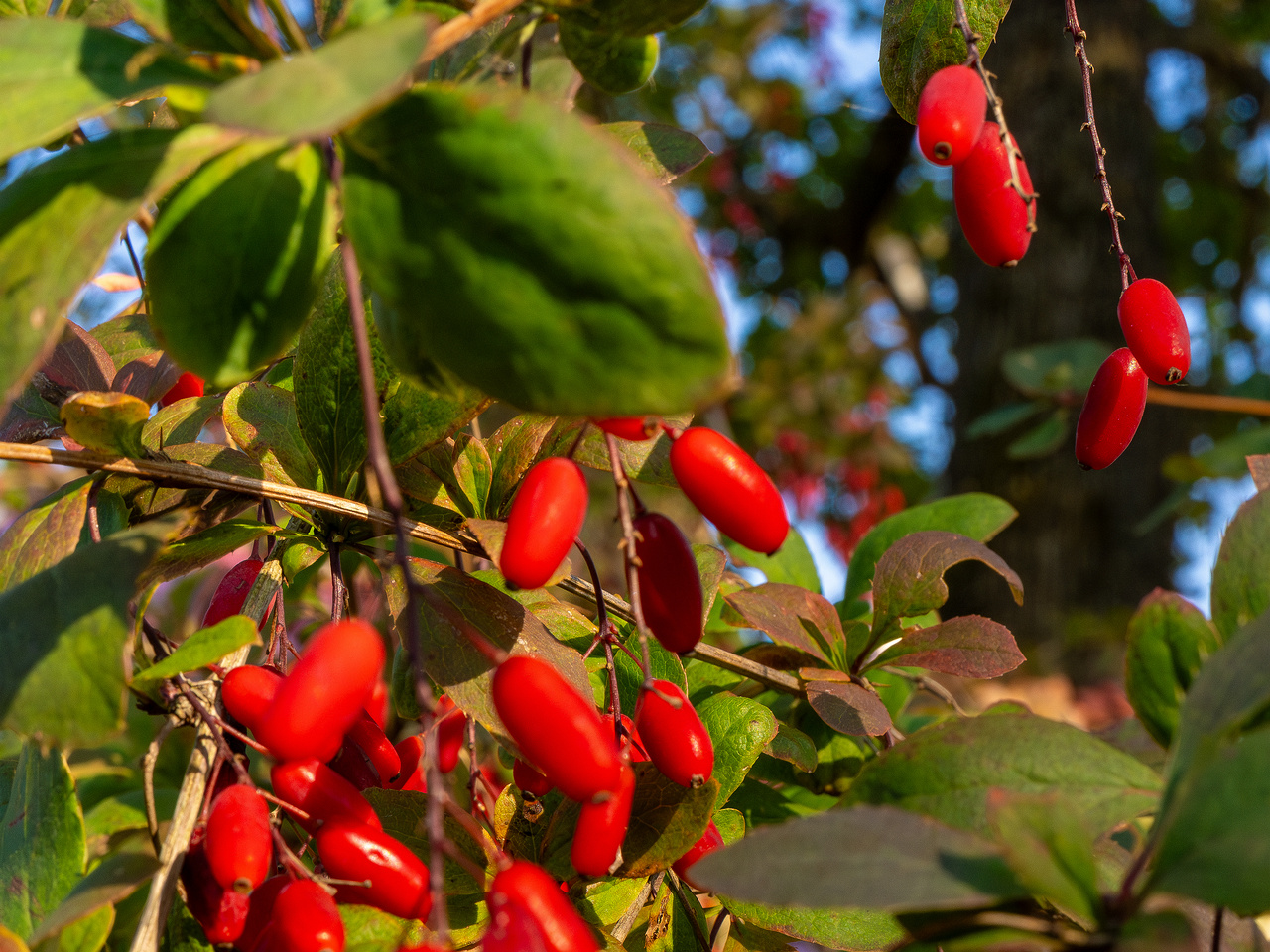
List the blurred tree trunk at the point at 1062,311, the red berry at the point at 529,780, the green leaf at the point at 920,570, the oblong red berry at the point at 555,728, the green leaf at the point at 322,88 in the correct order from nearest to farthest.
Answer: the green leaf at the point at 322,88, the oblong red berry at the point at 555,728, the red berry at the point at 529,780, the green leaf at the point at 920,570, the blurred tree trunk at the point at 1062,311

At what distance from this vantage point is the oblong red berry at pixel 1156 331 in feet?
2.11

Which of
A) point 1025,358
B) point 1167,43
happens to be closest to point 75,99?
point 1025,358

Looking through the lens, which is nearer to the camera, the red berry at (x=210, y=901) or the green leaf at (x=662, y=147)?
the red berry at (x=210, y=901)

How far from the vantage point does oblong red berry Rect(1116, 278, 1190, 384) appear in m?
0.64

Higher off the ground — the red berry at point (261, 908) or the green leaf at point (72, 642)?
the green leaf at point (72, 642)

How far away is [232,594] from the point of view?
28.3 inches

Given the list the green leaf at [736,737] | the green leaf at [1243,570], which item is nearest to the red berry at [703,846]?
the green leaf at [736,737]

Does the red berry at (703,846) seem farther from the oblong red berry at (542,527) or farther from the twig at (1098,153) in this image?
the twig at (1098,153)

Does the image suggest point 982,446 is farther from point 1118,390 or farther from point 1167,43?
point 1118,390

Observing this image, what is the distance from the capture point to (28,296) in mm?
418

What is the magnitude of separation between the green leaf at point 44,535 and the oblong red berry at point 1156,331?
2.34 ft

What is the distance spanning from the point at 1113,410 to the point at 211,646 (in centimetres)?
61

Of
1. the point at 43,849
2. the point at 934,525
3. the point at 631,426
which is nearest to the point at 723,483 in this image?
the point at 631,426

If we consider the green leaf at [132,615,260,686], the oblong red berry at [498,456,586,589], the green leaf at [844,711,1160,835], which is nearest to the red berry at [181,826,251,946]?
the green leaf at [132,615,260,686]
